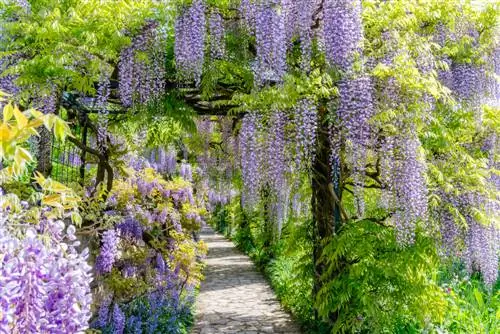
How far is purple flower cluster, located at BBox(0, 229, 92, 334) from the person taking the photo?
1.63 m

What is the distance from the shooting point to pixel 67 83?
16.0 ft

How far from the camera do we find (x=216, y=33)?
4.89 meters

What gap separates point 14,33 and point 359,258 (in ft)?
12.3

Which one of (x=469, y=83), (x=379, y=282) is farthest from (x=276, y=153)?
(x=469, y=83)

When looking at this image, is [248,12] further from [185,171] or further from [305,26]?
[185,171]

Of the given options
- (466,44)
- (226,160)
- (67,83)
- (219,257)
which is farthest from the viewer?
(219,257)

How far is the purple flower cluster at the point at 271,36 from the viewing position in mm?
4574

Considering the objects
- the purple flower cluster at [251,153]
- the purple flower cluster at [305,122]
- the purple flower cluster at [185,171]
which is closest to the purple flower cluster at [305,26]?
the purple flower cluster at [305,122]

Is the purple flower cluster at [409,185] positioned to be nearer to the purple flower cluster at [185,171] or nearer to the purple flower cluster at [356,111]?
the purple flower cluster at [356,111]

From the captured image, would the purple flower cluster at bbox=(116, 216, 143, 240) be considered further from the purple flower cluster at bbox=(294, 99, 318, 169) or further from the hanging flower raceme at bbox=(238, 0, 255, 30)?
the hanging flower raceme at bbox=(238, 0, 255, 30)

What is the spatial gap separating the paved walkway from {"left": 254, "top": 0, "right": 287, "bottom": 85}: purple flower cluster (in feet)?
11.3

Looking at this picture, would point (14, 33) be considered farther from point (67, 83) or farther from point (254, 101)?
point (254, 101)

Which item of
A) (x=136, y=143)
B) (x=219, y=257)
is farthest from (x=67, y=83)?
(x=219, y=257)

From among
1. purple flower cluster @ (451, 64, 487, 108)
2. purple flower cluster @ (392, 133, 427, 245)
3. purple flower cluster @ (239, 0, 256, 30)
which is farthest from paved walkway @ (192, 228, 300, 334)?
purple flower cluster @ (239, 0, 256, 30)
